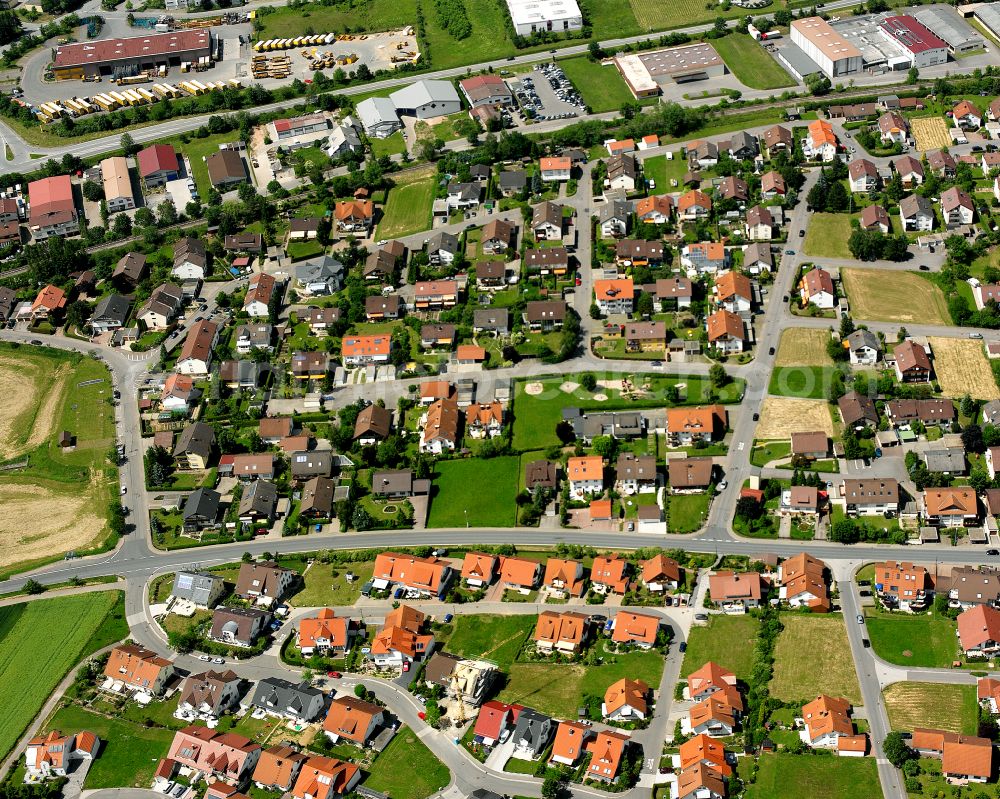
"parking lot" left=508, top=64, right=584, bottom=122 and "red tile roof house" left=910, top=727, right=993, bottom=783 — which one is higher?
"parking lot" left=508, top=64, right=584, bottom=122

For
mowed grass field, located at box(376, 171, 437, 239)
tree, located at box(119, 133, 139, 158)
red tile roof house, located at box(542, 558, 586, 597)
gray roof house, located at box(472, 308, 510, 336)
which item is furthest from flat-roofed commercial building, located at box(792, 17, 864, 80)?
tree, located at box(119, 133, 139, 158)

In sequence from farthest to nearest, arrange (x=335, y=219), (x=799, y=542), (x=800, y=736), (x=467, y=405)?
(x=335, y=219) → (x=467, y=405) → (x=799, y=542) → (x=800, y=736)

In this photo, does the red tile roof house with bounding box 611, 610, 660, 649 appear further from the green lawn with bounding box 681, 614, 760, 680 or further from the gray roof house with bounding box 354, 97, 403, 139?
the gray roof house with bounding box 354, 97, 403, 139

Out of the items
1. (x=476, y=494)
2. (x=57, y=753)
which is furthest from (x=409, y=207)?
(x=57, y=753)

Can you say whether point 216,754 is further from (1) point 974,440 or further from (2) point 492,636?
(1) point 974,440

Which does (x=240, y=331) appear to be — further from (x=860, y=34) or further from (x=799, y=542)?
(x=860, y=34)

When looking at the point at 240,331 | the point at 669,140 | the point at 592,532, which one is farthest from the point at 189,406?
the point at 669,140
